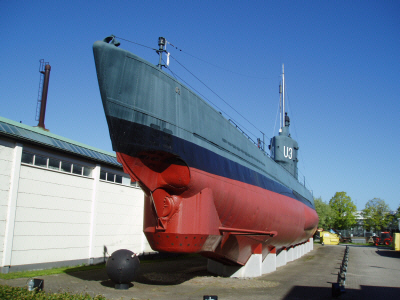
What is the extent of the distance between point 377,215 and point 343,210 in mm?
7630

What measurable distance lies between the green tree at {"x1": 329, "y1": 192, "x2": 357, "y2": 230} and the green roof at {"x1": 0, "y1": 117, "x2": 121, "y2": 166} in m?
59.3

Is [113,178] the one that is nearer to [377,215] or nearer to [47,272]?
[47,272]

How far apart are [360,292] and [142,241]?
13769 mm

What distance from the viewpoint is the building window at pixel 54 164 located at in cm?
1455

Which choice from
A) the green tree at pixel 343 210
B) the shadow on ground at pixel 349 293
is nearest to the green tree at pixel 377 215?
the green tree at pixel 343 210

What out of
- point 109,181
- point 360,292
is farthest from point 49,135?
point 360,292

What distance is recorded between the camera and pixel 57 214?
1574 cm

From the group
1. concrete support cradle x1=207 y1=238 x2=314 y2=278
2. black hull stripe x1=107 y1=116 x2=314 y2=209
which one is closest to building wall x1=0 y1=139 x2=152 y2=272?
concrete support cradle x1=207 y1=238 x2=314 y2=278

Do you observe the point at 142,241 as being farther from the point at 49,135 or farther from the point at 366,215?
the point at 366,215

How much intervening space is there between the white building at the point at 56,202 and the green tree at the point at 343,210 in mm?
57570

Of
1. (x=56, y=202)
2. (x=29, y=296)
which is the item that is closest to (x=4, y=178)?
(x=56, y=202)

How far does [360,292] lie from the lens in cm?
1122

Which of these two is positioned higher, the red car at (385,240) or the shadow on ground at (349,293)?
the shadow on ground at (349,293)

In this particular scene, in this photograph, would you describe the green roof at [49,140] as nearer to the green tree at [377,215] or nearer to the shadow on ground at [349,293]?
the shadow on ground at [349,293]
